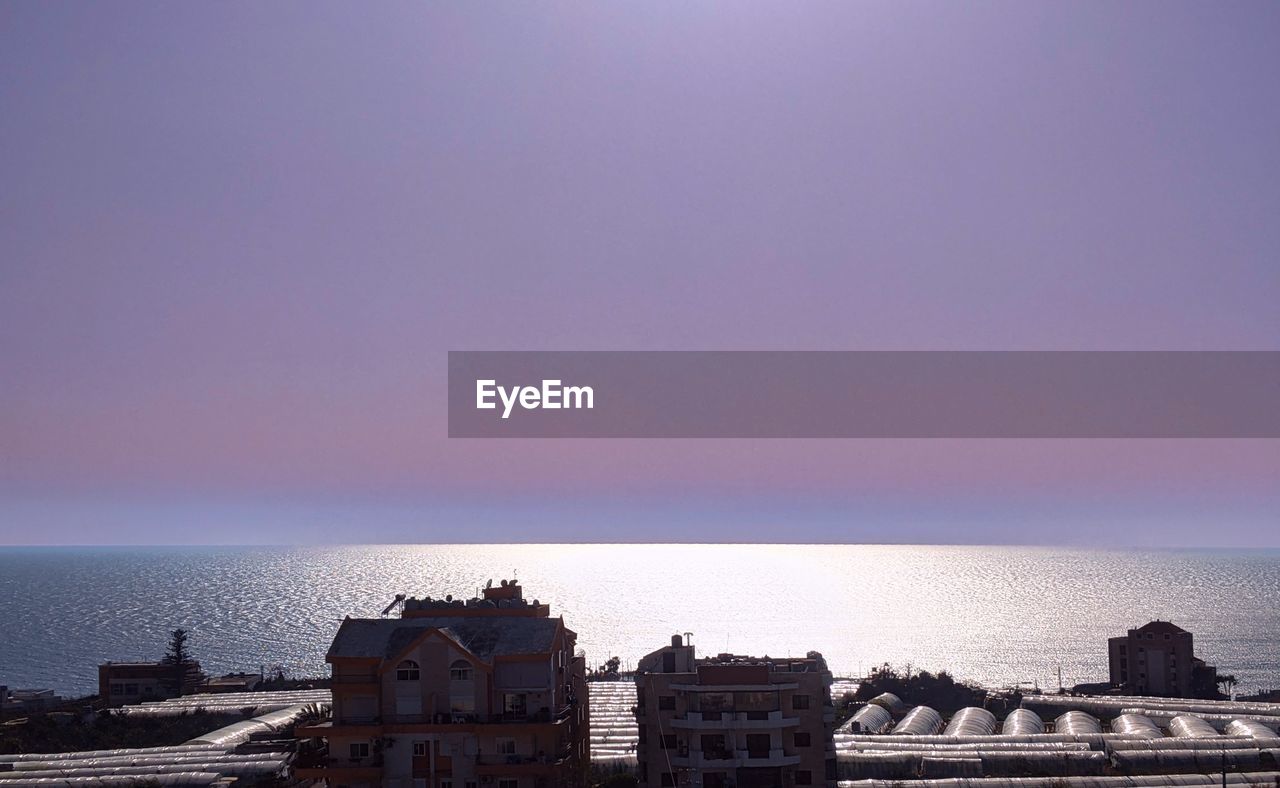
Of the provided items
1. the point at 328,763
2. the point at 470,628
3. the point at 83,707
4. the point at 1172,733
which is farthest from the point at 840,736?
the point at 83,707

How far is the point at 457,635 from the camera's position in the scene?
4094cm

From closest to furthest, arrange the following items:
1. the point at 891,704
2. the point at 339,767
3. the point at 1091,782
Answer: the point at 339,767 → the point at 1091,782 → the point at 891,704

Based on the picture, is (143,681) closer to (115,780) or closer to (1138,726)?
(115,780)

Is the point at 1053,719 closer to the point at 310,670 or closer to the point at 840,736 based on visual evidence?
the point at 840,736

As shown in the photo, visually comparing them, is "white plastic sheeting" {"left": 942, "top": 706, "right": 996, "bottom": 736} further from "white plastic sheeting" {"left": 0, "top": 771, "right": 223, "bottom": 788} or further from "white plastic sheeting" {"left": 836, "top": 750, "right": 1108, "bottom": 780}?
"white plastic sheeting" {"left": 0, "top": 771, "right": 223, "bottom": 788}

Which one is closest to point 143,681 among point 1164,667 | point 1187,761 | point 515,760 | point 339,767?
point 339,767

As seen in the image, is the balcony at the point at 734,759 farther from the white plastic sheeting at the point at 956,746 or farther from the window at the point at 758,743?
the white plastic sheeting at the point at 956,746

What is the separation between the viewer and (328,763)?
38969mm

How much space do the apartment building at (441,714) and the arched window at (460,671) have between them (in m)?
0.03

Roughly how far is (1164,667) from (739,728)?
2872 inches

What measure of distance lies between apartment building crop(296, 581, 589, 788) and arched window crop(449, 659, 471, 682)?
33mm

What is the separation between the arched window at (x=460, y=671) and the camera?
39406mm

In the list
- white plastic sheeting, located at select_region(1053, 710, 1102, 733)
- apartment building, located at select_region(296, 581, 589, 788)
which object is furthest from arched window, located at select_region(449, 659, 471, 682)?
white plastic sheeting, located at select_region(1053, 710, 1102, 733)

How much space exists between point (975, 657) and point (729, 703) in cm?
14338
